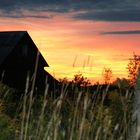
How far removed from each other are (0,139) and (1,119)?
4.41 feet

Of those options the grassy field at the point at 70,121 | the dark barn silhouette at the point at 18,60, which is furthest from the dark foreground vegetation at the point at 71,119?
the dark barn silhouette at the point at 18,60

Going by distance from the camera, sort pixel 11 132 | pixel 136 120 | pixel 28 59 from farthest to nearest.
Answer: pixel 28 59 → pixel 11 132 → pixel 136 120

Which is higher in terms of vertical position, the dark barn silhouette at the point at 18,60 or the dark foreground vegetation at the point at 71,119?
the dark barn silhouette at the point at 18,60

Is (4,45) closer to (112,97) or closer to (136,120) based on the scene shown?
(112,97)

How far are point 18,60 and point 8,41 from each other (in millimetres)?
1540

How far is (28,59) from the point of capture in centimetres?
3856

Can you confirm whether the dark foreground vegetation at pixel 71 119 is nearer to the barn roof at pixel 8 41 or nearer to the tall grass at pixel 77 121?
the tall grass at pixel 77 121

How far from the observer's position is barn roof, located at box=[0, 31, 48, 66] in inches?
1417

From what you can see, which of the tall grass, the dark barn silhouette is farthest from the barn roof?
the tall grass

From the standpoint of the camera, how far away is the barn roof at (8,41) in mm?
36000

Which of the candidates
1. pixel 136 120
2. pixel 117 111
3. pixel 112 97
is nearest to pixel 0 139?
pixel 136 120

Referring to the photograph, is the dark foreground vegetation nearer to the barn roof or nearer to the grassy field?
the grassy field

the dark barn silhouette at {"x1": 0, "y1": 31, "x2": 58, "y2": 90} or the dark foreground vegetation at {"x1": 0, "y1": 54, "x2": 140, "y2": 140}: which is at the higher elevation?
the dark barn silhouette at {"x1": 0, "y1": 31, "x2": 58, "y2": 90}

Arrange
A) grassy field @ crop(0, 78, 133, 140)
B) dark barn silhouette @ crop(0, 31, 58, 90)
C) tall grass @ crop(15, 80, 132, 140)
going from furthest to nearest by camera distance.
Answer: dark barn silhouette @ crop(0, 31, 58, 90) < grassy field @ crop(0, 78, 133, 140) < tall grass @ crop(15, 80, 132, 140)
